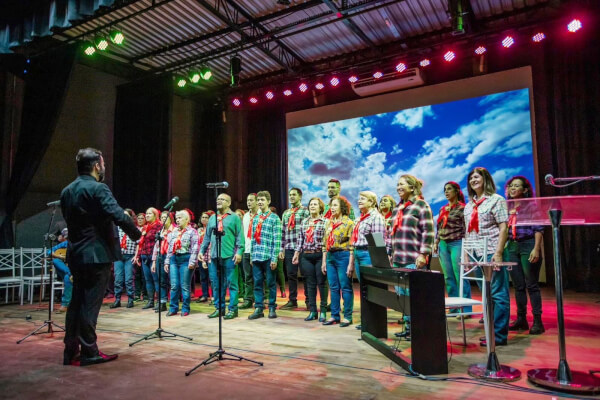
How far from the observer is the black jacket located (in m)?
3.49

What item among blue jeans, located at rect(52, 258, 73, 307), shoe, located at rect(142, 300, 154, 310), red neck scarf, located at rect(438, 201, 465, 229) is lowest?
shoe, located at rect(142, 300, 154, 310)

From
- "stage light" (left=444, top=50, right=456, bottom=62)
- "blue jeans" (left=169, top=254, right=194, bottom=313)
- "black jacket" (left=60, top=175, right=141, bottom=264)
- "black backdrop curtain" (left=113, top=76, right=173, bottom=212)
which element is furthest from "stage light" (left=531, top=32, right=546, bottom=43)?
"black backdrop curtain" (left=113, top=76, right=173, bottom=212)

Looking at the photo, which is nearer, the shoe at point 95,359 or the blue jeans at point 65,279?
the shoe at point 95,359

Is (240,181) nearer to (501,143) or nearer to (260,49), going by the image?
(260,49)

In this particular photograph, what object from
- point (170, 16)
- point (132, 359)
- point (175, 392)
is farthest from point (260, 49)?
point (175, 392)

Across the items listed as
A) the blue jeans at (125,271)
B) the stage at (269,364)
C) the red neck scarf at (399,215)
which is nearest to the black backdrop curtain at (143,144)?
the blue jeans at (125,271)

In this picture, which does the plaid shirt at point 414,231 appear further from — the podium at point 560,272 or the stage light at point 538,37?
the stage light at point 538,37

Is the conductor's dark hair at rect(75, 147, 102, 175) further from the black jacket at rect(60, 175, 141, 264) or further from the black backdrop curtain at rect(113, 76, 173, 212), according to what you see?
the black backdrop curtain at rect(113, 76, 173, 212)

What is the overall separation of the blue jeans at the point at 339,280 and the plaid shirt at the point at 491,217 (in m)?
1.47

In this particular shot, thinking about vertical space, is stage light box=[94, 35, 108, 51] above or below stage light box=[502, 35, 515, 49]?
above

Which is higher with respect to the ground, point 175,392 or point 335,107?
Result: point 335,107

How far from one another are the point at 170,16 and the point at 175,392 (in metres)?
7.85

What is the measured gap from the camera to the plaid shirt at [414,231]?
3.89 metres

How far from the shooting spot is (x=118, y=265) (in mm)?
7074
